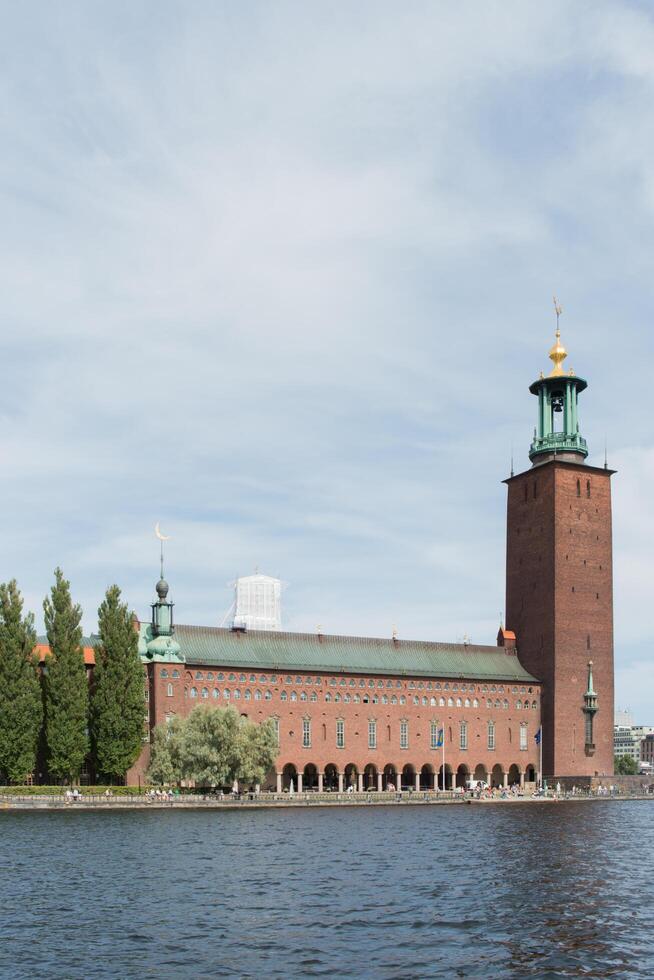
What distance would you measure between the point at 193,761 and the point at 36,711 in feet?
34.7

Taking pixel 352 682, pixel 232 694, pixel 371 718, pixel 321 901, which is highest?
pixel 352 682

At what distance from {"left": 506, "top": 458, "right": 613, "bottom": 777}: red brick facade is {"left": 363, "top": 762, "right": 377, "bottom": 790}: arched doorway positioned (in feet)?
48.9

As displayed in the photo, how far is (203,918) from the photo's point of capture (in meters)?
33.0

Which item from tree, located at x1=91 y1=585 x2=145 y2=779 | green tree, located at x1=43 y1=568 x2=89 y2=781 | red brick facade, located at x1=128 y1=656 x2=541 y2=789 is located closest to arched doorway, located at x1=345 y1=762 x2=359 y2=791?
red brick facade, located at x1=128 y1=656 x2=541 y2=789

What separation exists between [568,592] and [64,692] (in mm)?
46872

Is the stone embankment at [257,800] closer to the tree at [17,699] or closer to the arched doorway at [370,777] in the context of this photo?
the tree at [17,699]

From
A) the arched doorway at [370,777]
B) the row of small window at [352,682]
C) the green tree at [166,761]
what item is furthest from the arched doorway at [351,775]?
the green tree at [166,761]

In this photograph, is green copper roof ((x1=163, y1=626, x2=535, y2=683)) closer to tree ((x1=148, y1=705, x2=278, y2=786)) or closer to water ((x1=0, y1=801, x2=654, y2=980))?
tree ((x1=148, y1=705, x2=278, y2=786))

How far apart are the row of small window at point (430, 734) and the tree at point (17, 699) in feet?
86.2

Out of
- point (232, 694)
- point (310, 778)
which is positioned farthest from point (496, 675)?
point (232, 694)

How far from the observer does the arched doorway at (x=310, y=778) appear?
102 metres

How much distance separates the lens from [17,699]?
3014 inches

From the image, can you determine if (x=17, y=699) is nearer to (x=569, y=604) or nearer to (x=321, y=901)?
(x=321, y=901)

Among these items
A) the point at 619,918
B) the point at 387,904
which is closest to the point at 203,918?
the point at 387,904
